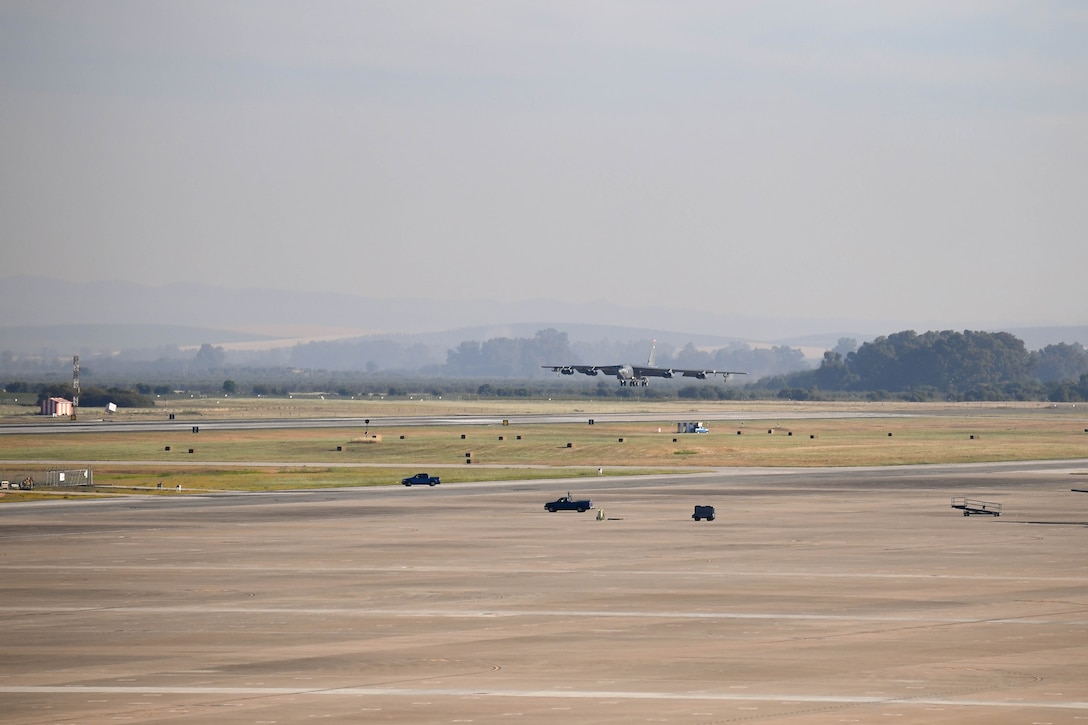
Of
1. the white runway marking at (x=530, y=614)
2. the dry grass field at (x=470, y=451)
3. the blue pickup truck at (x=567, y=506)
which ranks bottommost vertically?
the white runway marking at (x=530, y=614)

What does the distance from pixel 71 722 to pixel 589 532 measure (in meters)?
44.3

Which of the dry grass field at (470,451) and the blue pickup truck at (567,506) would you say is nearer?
the blue pickup truck at (567,506)

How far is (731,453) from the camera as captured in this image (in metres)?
139

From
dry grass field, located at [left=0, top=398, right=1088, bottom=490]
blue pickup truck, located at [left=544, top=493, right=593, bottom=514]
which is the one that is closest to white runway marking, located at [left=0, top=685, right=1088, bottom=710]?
blue pickup truck, located at [left=544, top=493, right=593, bottom=514]

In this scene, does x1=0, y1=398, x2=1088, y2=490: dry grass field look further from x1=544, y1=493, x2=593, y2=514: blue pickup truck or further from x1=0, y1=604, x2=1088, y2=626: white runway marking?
x1=0, y1=604, x2=1088, y2=626: white runway marking

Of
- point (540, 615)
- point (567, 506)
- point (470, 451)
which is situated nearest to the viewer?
point (540, 615)

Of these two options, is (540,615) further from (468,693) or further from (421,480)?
(421,480)

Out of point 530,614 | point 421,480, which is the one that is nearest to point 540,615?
point 530,614

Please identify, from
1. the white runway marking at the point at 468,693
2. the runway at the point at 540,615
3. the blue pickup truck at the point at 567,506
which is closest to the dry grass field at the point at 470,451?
the blue pickup truck at the point at 567,506

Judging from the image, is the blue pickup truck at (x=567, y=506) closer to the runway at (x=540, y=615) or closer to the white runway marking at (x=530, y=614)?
the runway at (x=540, y=615)

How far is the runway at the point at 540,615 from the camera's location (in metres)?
32.2

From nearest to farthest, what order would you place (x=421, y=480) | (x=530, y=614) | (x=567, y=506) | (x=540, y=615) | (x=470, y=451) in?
(x=540, y=615), (x=530, y=614), (x=567, y=506), (x=421, y=480), (x=470, y=451)

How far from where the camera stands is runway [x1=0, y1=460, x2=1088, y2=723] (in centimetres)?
3219

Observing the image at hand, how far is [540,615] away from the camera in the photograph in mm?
45281
